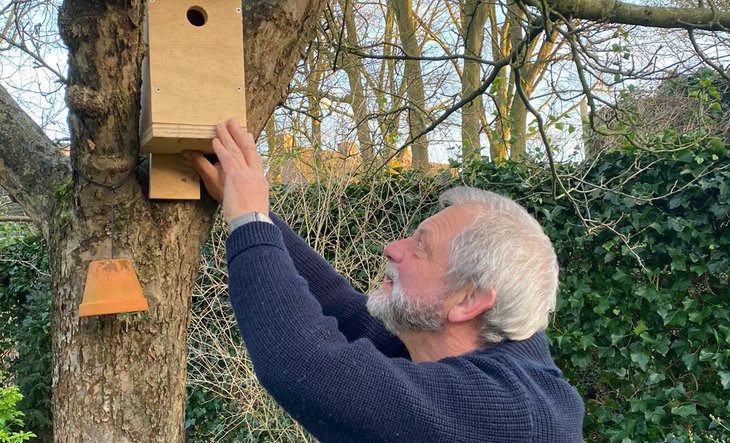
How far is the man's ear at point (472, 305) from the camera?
1.50 meters

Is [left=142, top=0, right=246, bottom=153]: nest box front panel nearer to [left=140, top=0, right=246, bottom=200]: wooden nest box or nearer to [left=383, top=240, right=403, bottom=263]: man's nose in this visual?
[left=140, top=0, right=246, bottom=200]: wooden nest box

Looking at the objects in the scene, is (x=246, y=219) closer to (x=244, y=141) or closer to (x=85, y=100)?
(x=244, y=141)

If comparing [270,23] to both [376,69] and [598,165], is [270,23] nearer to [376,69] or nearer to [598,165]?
[598,165]

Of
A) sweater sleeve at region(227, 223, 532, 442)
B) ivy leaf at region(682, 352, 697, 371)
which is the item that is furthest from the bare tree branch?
ivy leaf at region(682, 352, 697, 371)

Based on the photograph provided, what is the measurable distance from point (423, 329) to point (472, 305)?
0.15m

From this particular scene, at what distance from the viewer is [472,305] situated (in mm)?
1523

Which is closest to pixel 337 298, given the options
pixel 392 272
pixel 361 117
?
pixel 392 272

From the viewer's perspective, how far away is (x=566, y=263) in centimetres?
389

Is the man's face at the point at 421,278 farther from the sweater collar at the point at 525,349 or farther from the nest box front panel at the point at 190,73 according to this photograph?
the nest box front panel at the point at 190,73

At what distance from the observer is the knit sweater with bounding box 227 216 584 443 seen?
126cm

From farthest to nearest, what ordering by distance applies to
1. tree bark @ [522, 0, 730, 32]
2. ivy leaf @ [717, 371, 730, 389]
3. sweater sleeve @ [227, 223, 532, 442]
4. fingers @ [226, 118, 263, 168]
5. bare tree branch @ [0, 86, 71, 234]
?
1. ivy leaf @ [717, 371, 730, 389]
2. tree bark @ [522, 0, 730, 32]
3. bare tree branch @ [0, 86, 71, 234]
4. fingers @ [226, 118, 263, 168]
5. sweater sleeve @ [227, 223, 532, 442]

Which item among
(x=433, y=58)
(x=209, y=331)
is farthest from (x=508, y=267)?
(x=209, y=331)

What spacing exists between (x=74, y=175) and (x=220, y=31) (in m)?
0.57

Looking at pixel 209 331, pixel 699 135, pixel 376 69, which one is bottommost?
pixel 209 331
